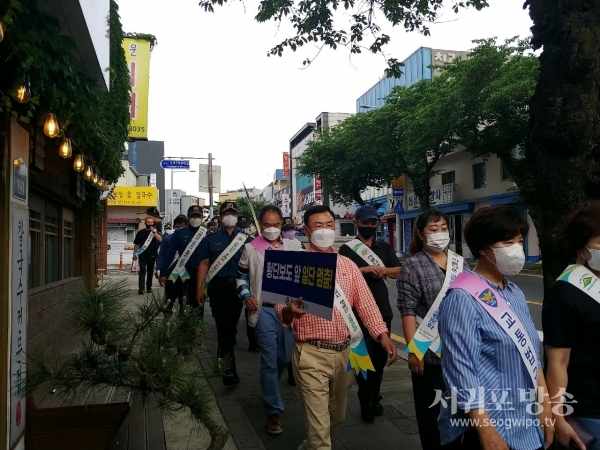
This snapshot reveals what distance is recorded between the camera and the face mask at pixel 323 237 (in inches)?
137

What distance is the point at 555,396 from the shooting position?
221 cm

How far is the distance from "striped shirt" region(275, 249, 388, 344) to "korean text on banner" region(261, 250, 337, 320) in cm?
20

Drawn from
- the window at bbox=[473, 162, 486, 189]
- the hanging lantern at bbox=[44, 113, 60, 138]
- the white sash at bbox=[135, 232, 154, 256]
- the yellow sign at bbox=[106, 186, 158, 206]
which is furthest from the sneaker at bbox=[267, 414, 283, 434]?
the yellow sign at bbox=[106, 186, 158, 206]

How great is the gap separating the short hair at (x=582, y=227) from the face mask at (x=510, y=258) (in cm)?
43

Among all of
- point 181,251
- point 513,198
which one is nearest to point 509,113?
point 513,198

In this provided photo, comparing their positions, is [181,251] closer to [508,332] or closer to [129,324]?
[129,324]

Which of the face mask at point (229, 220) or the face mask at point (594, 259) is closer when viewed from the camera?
the face mask at point (594, 259)

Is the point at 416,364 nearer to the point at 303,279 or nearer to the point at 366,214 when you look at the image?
the point at 303,279

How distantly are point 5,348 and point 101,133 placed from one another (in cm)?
330

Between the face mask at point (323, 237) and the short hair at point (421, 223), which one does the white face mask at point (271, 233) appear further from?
the short hair at point (421, 223)

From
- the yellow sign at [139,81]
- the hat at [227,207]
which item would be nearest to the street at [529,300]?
the hat at [227,207]

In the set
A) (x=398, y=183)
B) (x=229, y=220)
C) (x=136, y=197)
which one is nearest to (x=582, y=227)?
(x=229, y=220)

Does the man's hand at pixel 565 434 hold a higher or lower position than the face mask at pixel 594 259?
lower

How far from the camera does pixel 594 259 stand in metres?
2.33
